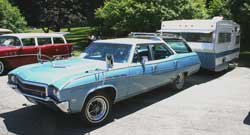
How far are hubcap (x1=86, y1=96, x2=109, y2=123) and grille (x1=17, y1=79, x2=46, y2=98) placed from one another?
33.2 inches

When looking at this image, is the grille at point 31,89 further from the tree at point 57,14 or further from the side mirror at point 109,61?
the tree at point 57,14

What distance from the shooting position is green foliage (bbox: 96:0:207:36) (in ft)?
53.5

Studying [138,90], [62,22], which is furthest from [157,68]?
[62,22]

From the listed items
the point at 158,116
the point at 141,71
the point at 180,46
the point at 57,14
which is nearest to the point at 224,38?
the point at 180,46

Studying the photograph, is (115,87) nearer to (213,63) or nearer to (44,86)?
(44,86)

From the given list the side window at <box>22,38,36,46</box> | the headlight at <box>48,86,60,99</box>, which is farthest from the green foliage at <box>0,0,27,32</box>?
the headlight at <box>48,86,60,99</box>

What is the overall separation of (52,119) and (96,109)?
0.94m

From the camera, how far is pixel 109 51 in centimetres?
676

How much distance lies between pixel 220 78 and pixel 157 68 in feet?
14.1

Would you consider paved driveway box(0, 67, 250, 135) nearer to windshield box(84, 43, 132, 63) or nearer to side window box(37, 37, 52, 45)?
windshield box(84, 43, 132, 63)

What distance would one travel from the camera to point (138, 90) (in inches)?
260

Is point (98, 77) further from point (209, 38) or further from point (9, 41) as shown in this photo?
point (9, 41)

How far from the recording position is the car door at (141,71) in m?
6.36

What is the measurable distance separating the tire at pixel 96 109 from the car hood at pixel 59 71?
50 cm
